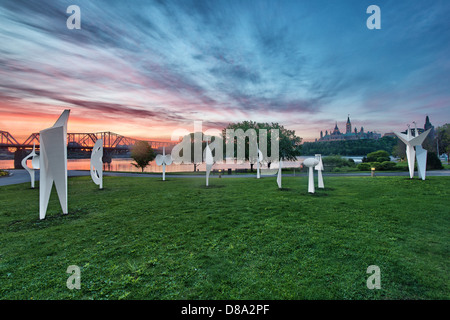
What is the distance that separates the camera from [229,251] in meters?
4.73

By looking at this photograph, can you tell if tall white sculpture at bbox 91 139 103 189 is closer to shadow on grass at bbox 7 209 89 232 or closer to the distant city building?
shadow on grass at bbox 7 209 89 232

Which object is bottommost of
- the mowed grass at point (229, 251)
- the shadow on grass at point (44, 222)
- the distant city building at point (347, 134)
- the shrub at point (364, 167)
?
the mowed grass at point (229, 251)

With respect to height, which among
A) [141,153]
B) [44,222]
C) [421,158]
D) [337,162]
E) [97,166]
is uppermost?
[141,153]

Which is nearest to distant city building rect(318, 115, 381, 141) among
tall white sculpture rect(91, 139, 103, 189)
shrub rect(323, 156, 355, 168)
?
shrub rect(323, 156, 355, 168)

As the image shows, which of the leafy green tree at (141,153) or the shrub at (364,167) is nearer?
the shrub at (364,167)

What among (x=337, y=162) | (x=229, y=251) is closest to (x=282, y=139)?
(x=337, y=162)

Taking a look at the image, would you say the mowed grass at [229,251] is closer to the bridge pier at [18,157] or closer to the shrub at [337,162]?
the shrub at [337,162]

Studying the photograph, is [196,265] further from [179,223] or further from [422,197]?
[422,197]

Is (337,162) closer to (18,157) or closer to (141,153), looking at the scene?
(141,153)

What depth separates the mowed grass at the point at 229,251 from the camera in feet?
11.1

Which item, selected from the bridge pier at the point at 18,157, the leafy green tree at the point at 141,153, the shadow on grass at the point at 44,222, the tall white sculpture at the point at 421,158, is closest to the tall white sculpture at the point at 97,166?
the shadow on grass at the point at 44,222

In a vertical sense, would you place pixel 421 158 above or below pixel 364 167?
above
